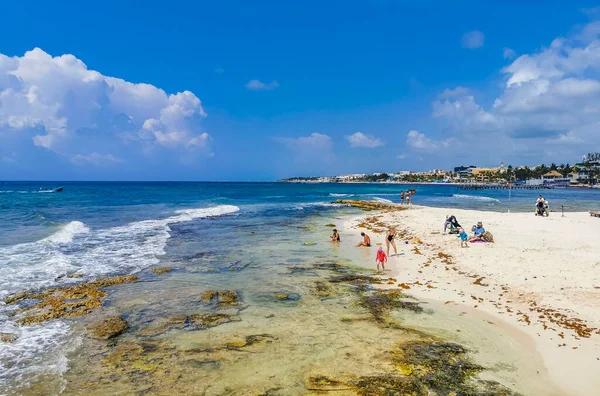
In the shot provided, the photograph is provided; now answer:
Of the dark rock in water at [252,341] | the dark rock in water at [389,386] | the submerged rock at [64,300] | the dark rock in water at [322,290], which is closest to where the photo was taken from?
the dark rock in water at [389,386]

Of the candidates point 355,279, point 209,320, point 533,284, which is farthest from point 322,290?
point 533,284

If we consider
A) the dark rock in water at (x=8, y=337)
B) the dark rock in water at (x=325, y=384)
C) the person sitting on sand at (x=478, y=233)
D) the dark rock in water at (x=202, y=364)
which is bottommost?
the dark rock in water at (x=202, y=364)

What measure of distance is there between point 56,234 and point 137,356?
22.3m

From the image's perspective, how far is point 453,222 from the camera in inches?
913

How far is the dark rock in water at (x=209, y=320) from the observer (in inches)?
394

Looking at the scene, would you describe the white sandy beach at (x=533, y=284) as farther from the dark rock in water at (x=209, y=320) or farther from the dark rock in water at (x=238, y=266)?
the dark rock in water at (x=209, y=320)

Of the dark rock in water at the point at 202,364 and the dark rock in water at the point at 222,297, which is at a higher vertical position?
the dark rock in water at the point at 202,364

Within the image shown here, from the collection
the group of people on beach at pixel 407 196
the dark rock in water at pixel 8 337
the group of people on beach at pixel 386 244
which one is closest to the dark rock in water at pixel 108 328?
the dark rock in water at pixel 8 337

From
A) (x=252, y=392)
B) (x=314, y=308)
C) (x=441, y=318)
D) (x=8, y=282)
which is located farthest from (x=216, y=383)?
(x=8, y=282)

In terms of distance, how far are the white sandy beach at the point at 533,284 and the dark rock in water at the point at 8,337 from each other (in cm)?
1208

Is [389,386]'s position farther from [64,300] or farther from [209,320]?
[64,300]

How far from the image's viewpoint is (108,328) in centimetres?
981

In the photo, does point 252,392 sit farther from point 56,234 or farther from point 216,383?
point 56,234

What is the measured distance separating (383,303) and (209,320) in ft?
18.3
